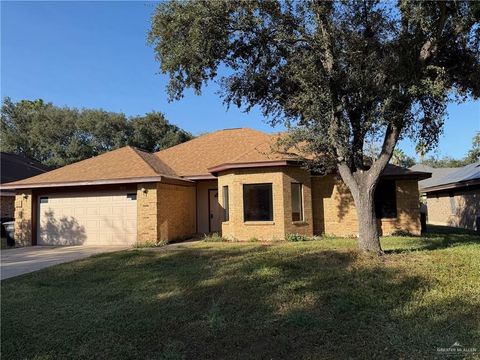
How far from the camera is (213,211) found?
2067cm

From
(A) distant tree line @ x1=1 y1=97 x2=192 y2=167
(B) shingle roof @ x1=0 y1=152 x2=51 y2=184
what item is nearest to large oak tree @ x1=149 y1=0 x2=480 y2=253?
(B) shingle roof @ x1=0 y1=152 x2=51 y2=184

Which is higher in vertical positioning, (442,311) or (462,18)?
(462,18)

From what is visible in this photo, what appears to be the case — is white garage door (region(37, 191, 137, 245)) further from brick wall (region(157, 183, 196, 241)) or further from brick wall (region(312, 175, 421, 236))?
brick wall (region(312, 175, 421, 236))

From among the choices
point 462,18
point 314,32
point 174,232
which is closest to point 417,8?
point 462,18

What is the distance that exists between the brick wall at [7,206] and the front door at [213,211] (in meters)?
11.6

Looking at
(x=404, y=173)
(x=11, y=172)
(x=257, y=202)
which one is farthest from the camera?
(x=11, y=172)

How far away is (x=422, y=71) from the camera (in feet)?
31.9

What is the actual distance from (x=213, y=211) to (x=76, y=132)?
82.6 feet

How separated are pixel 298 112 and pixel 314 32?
2.07 meters

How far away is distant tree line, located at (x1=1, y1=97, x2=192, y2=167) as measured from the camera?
39.0m

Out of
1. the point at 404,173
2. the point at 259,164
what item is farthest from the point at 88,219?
the point at 404,173

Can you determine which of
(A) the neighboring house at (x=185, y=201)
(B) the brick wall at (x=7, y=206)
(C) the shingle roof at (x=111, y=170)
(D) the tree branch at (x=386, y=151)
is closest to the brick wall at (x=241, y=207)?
(A) the neighboring house at (x=185, y=201)

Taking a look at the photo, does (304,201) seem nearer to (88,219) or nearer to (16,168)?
(88,219)

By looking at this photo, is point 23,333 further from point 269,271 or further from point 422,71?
point 422,71
